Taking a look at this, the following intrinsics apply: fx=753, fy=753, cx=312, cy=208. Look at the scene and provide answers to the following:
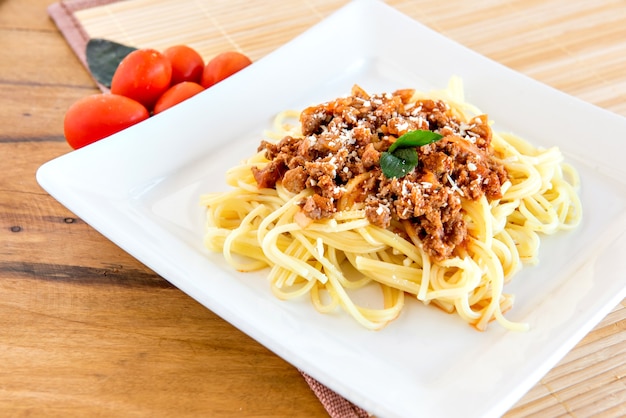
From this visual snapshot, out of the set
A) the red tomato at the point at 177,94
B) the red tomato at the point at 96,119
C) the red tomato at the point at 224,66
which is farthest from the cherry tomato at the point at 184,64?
the red tomato at the point at 96,119

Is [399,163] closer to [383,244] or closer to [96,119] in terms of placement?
[383,244]

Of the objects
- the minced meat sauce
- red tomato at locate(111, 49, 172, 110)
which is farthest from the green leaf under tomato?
the minced meat sauce

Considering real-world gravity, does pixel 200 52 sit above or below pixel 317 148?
below

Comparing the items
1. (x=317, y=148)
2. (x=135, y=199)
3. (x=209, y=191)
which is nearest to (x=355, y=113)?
(x=317, y=148)

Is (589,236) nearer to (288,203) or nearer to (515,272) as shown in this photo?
(515,272)

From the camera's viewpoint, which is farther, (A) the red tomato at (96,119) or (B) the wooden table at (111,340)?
(A) the red tomato at (96,119)

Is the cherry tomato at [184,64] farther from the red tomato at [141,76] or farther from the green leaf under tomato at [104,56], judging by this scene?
the green leaf under tomato at [104,56]

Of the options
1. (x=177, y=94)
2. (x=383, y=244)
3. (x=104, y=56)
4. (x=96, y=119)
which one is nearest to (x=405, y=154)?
(x=383, y=244)
